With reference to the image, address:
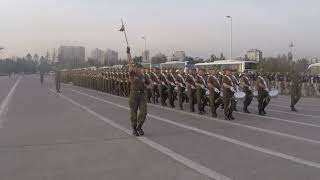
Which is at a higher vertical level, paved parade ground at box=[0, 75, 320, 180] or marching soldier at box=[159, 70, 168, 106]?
marching soldier at box=[159, 70, 168, 106]

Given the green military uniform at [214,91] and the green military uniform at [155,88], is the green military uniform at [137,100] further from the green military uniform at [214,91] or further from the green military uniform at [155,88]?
the green military uniform at [155,88]

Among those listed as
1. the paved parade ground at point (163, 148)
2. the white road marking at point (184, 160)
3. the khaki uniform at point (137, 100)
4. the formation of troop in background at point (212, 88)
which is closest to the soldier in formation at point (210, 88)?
the formation of troop in background at point (212, 88)

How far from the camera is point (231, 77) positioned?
19.1 metres

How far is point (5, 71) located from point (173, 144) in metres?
171

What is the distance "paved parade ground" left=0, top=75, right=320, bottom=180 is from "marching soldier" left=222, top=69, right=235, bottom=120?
0.46 m

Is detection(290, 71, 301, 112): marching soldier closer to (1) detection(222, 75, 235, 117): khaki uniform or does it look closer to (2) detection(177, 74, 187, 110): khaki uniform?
(2) detection(177, 74, 187, 110): khaki uniform

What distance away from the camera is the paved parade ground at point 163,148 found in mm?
9219

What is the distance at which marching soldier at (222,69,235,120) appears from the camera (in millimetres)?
18578

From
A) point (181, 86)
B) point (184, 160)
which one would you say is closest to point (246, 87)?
point (181, 86)

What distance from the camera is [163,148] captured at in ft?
39.4

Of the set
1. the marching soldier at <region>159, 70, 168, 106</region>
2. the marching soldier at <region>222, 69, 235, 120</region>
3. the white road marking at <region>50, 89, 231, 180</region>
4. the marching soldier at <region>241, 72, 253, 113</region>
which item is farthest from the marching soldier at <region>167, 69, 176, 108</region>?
the white road marking at <region>50, 89, 231, 180</region>

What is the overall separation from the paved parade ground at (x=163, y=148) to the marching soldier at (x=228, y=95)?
46 centimetres

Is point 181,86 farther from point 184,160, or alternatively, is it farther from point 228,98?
point 184,160

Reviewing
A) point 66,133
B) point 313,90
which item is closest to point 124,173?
point 66,133
